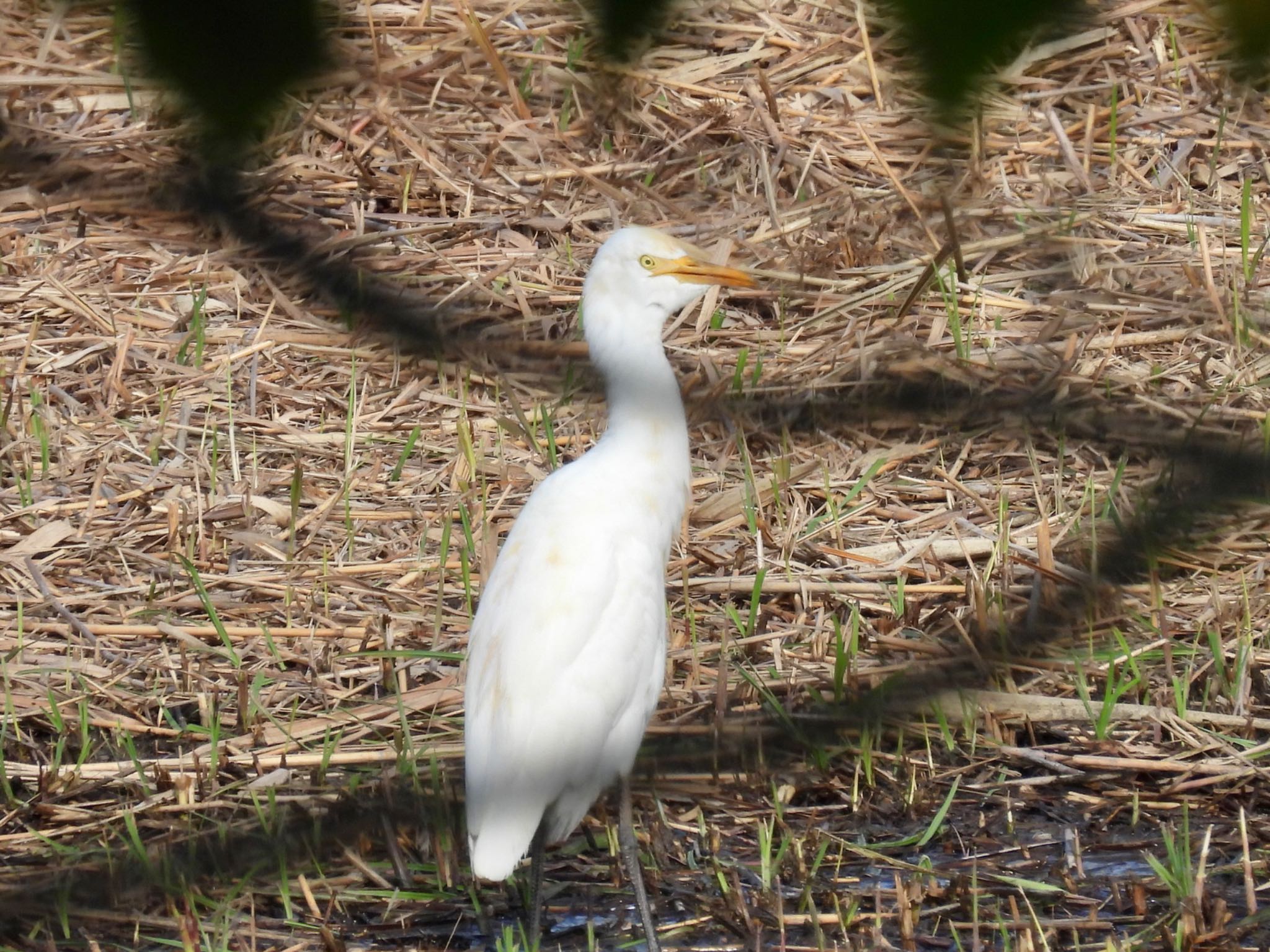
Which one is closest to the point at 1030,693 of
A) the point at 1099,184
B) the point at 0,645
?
the point at 1099,184

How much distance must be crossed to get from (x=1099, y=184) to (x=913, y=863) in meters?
1.41

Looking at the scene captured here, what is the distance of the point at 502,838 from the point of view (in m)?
2.55

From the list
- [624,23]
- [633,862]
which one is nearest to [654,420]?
[633,862]

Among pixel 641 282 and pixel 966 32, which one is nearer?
pixel 966 32

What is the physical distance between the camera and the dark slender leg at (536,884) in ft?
8.34

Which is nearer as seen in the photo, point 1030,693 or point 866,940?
point 866,940

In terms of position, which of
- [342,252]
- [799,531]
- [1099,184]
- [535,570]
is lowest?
[799,531]

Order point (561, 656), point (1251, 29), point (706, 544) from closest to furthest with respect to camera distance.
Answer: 1. point (1251, 29)
2. point (561, 656)
3. point (706, 544)

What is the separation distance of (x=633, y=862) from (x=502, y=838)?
234 millimetres

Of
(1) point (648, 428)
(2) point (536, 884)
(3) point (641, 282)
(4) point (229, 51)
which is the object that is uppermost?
(4) point (229, 51)

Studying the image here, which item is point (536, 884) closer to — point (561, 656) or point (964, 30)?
point (561, 656)

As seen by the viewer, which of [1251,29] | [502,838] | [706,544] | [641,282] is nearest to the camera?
[1251,29]

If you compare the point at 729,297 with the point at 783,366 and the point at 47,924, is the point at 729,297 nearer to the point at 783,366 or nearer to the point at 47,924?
the point at 783,366

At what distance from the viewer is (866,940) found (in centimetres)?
255
